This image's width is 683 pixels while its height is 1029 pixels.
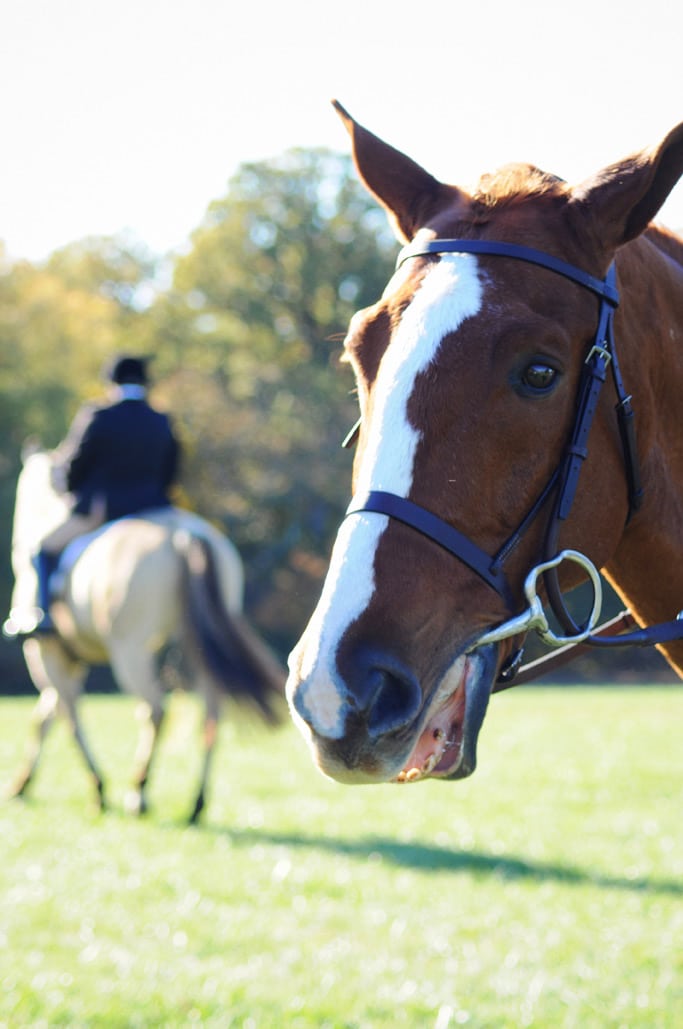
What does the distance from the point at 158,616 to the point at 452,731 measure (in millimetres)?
5713

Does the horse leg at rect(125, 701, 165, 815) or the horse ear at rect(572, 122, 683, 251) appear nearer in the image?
the horse ear at rect(572, 122, 683, 251)

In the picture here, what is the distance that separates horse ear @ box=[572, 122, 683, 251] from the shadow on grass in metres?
4.17

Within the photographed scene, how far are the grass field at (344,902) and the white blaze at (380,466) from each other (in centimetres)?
226

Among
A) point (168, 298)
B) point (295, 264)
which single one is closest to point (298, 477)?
point (295, 264)

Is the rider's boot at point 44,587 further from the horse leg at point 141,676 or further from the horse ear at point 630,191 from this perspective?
the horse ear at point 630,191

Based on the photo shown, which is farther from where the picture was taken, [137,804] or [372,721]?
[137,804]

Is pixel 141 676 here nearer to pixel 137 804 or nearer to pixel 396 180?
pixel 137 804

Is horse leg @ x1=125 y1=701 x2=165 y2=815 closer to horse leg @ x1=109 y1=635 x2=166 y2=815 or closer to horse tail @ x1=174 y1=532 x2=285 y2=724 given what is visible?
horse leg @ x1=109 y1=635 x2=166 y2=815

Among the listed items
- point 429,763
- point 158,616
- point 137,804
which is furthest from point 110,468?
point 429,763

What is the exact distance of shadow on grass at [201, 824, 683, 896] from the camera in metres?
5.74

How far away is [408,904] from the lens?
525 cm

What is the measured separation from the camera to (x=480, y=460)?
208 cm


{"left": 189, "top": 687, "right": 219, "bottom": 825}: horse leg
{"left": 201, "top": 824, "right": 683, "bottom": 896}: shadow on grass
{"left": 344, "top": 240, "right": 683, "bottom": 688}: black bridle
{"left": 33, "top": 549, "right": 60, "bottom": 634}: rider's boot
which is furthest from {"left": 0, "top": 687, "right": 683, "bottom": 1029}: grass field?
{"left": 344, "top": 240, "right": 683, "bottom": 688}: black bridle

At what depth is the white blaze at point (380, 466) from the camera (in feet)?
6.26
